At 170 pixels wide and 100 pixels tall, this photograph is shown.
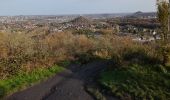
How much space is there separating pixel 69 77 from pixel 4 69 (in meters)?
3.66

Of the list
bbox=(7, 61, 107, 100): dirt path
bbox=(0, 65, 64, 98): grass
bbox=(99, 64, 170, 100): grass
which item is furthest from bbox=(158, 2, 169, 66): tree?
bbox=(0, 65, 64, 98): grass

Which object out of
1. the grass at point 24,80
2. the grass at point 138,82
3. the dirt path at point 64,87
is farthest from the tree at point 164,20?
the grass at point 24,80

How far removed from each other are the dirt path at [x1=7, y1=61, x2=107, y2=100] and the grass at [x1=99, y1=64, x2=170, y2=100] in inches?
49.3

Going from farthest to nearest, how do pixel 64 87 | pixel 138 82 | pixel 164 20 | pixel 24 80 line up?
pixel 164 20
pixel 24 80
pixel 64 87
pixel 138 82

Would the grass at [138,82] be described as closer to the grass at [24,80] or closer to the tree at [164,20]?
the tree at [164,20]

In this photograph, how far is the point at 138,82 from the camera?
20484mm

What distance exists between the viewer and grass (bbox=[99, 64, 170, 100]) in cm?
1900

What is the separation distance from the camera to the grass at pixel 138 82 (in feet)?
62.3

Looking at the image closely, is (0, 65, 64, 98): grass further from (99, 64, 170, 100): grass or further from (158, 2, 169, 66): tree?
(158, 2, 169, 66): tree

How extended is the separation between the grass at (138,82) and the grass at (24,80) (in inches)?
143

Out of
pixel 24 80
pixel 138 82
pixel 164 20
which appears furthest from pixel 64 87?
pixel 164 20

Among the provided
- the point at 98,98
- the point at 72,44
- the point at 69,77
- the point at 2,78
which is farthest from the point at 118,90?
the point at 72,44

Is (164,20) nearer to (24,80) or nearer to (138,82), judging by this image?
(138,82)

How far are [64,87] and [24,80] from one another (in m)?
2.62
